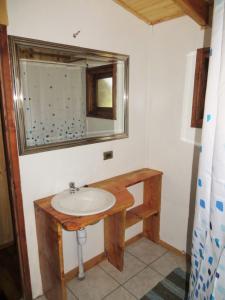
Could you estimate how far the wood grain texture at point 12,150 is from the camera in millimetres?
1343

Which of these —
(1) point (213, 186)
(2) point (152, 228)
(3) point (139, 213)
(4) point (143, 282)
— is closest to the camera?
(1) point (213, 186)

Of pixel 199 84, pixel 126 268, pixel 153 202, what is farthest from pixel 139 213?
pixel 199 84

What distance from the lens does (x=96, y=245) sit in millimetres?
2152

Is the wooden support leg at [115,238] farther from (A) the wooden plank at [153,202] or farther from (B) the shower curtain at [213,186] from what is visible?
(B) the shower curtain at [213,186]

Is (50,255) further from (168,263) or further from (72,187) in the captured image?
(168,263)

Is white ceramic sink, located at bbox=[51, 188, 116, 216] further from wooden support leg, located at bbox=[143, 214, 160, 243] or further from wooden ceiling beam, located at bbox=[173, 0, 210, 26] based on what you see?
wooden ceiling beam, located at bbox=[173, 0, 210, 26]

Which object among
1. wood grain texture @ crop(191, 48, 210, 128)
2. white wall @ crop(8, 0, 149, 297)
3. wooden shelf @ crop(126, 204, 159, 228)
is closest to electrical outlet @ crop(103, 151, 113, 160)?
white wall @ crop(8, 0, 149, 297)

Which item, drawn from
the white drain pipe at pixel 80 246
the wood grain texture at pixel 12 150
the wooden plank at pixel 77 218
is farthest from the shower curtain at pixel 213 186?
the wood grain texture at pixel 12 150

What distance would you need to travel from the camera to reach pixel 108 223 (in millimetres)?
2100

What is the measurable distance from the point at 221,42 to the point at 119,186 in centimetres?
126

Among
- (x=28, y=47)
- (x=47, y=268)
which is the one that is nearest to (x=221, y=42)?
(x=28, y=47)

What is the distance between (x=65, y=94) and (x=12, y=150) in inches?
23.3

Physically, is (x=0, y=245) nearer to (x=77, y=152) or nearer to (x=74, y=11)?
(x=77, y=152)

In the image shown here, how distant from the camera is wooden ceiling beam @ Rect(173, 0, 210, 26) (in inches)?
57.9
